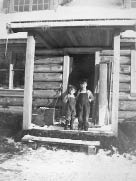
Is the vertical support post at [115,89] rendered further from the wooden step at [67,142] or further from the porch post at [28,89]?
the porch post at [28,89]

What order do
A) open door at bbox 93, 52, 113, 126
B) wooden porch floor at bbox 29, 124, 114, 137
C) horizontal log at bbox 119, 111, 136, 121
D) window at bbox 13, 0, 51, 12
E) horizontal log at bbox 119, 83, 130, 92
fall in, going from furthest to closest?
window at bbox 13, 0, 51, 12 → horizontal log at bbox 119, 83, 130, 92 → horizontal log at bbox 119, 111, 136, 121 → open door at bbox 93, 52, 113, 126 → wooden porch floor at bbox 29, 124, 114, 137

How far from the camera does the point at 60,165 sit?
590 centimetres

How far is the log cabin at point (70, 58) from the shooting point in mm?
7309

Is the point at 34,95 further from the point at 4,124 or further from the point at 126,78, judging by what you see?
the point at 126,78

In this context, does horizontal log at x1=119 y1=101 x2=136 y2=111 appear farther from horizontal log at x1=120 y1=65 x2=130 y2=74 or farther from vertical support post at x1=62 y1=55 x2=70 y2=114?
vertical support post at x1=62 y1=55 x2=70 y2=114

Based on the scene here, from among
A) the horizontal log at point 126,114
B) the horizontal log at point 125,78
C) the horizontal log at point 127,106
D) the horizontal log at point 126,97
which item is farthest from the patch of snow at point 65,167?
the horizontal log at point 125,78

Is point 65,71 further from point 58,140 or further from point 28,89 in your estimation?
point 58,140

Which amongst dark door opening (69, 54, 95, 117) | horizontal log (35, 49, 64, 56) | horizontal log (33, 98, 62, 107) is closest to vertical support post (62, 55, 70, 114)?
horizontal log (35, 49, 64, 56)

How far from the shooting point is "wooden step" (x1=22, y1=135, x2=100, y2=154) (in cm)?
688

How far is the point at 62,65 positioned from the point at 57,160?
14.0 ft

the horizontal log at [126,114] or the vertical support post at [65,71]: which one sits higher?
the vertical support post at [65,71]

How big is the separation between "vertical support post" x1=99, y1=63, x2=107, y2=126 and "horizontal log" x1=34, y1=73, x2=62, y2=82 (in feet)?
5.70

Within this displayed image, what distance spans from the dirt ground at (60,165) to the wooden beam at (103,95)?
1.51m

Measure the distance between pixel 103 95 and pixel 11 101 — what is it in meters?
3.60
